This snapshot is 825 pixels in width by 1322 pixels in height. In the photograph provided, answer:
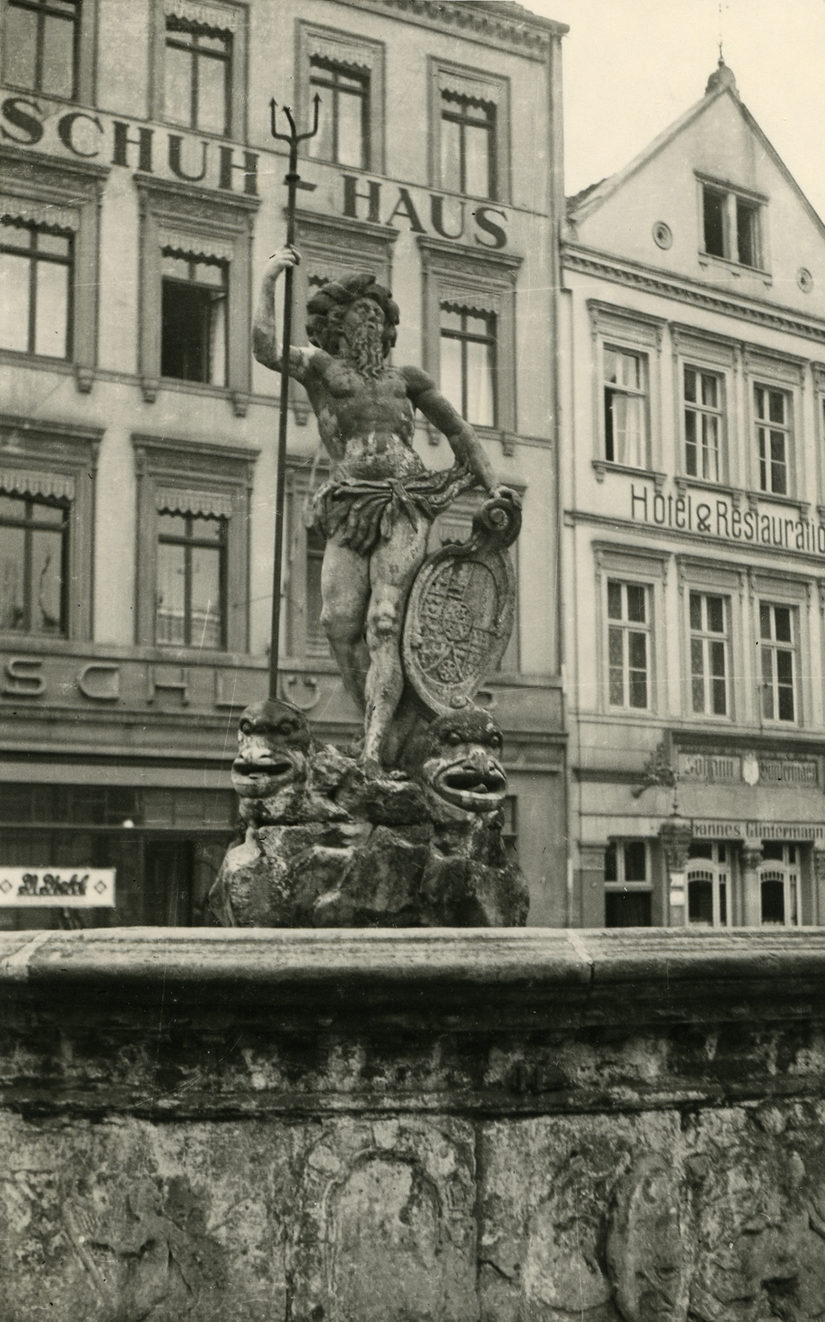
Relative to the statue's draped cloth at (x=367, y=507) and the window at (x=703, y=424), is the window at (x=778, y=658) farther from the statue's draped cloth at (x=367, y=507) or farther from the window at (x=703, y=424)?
the statue's draped cloth at (x=367, y=507)

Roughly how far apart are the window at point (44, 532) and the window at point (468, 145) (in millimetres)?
6191

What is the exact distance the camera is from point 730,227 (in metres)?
21.7

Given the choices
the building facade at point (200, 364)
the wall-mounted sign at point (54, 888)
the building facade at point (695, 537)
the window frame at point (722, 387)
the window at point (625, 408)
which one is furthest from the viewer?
the window frame at point (722, 387)

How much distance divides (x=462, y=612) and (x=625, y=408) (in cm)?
1499

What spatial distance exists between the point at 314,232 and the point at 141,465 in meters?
3.71

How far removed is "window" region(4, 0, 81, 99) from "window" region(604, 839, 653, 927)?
10701mm

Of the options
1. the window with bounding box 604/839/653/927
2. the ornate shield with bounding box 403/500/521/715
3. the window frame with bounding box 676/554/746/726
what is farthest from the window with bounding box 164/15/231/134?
the ornate shield with bounding box 403/500/521/715

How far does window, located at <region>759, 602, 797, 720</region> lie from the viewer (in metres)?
20.6

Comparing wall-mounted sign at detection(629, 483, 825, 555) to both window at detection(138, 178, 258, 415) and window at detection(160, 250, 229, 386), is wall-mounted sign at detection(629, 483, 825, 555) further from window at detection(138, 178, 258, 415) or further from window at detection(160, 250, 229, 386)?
window at detection(160, 250, 229, 386)

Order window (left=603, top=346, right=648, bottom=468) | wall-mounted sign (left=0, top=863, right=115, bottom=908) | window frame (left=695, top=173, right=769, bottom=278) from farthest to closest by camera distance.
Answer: window frame (left=695, top=173, right=769, bottom=278) → window (left=603, top=346, right=648, bottom=468) → wall-mounted sign (left=0, top=863, right=115, bottom=908)

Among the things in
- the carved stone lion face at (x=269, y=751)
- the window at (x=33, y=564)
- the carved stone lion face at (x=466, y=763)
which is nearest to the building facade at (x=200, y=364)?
the window at (x=33, y=564)

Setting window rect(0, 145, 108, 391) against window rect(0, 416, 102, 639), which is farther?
window rect(0, 145, 108, 391)

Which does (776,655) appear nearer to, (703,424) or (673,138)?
(703,424)

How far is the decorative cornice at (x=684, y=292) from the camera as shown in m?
20.3
